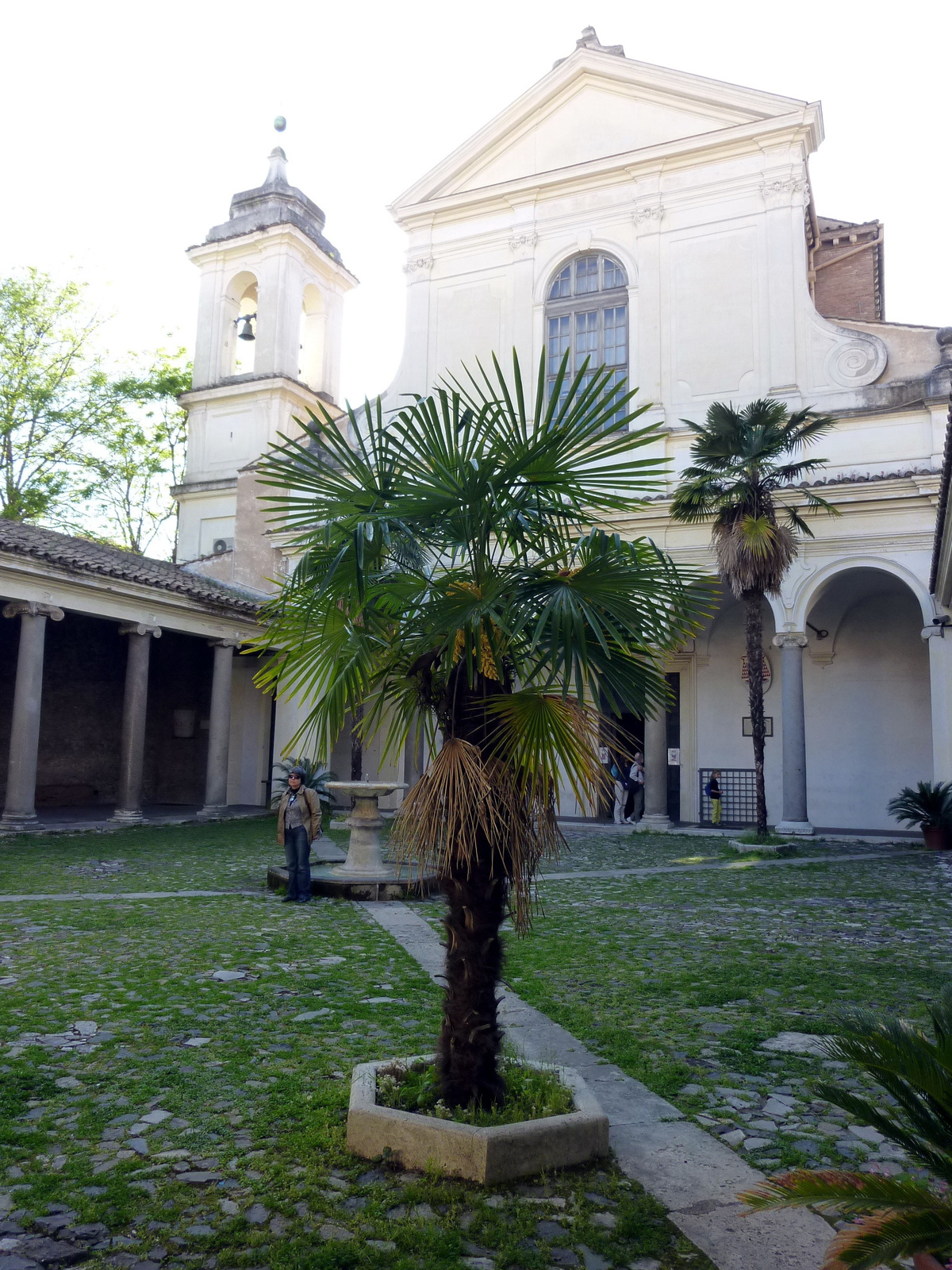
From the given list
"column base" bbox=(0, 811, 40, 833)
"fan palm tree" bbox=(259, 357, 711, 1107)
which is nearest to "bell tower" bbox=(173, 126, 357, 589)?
"column base" bbox=(0, 811, 40, 833)

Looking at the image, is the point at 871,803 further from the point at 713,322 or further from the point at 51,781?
the point at 51,781

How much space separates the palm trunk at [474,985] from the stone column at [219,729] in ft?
54.6

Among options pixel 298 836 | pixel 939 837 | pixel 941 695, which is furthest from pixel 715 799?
pixel 298 836

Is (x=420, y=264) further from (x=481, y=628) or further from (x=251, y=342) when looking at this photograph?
(x=481, y=628)

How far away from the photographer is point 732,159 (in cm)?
2058

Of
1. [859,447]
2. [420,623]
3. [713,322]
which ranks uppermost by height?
[713,322]

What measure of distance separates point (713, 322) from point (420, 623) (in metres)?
18.3

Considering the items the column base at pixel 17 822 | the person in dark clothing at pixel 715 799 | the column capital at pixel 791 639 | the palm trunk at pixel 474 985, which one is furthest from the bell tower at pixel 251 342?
the palm trunk at pixel 474 985

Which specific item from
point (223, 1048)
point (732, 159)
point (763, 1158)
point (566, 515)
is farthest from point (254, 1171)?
point (732, 159)

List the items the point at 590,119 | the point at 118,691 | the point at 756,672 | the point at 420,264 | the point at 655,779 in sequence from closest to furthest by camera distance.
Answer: the point at 756,672 → the point at 655,779 → the point at 590,119 → the point at 118,691 → the point at 420,264

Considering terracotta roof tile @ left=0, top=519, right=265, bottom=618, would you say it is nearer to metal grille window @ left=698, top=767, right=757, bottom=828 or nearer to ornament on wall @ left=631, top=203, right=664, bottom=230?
metal grille window @ left=698, top=767, right=757, bottom=828

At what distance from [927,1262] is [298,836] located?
838cm

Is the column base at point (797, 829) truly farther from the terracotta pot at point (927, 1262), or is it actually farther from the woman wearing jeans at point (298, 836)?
the terracotta pot at point (927, 1262)

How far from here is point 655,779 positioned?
62.1 feet
